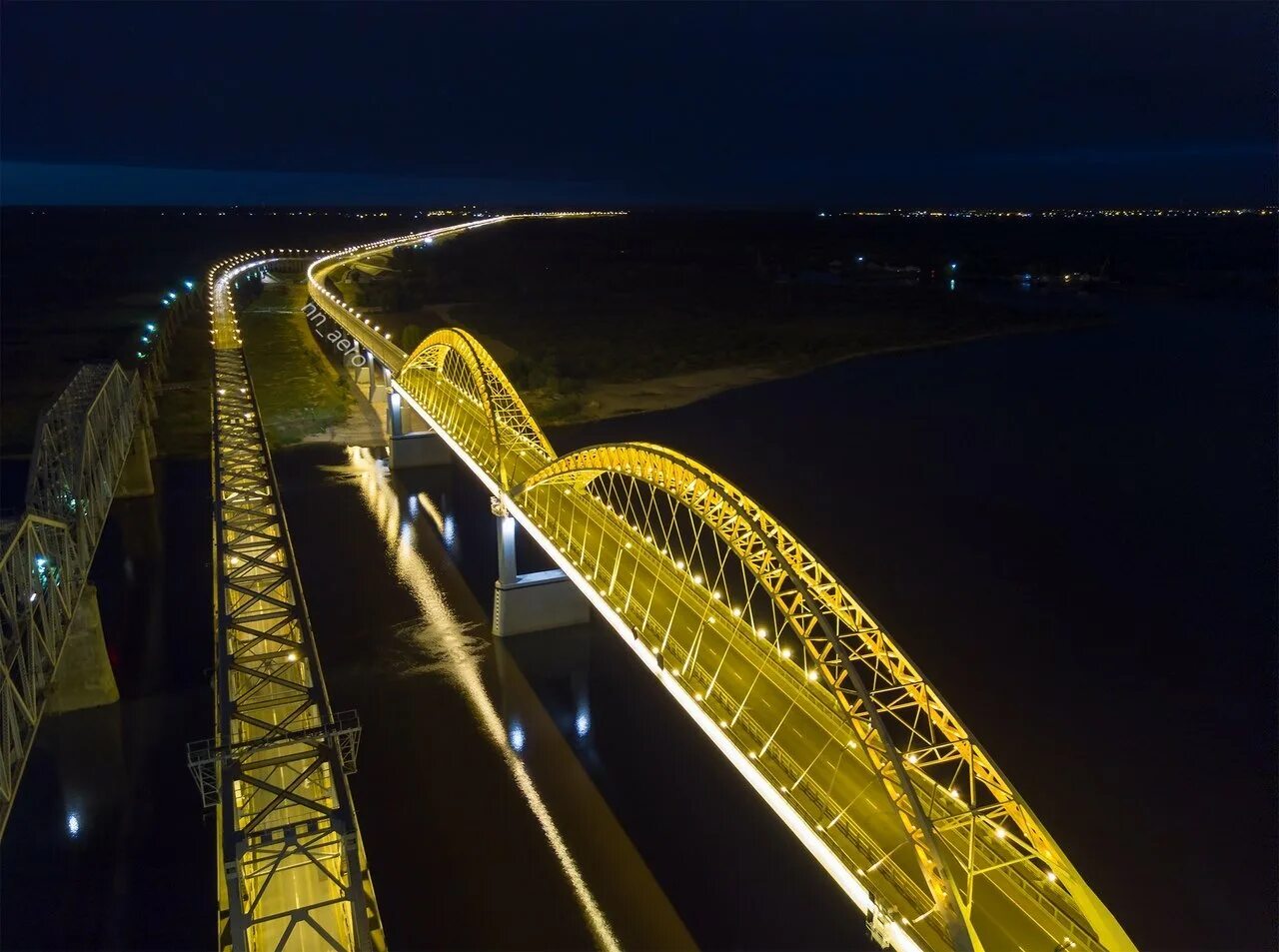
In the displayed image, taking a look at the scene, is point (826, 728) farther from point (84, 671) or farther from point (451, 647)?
point (84, 671)

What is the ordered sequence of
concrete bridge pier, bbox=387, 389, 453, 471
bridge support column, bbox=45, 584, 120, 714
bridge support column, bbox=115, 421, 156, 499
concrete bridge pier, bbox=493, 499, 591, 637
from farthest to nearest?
concrete bridge pier, bbox=387, 389, 453, 471, bridge support column, bbox=115, 421, 156, 499, concrete bridge pier, bbox=493, 499, 591, 637, bridge support column, bbox=45, 584, 120, 714

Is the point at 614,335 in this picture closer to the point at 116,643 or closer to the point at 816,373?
the point at 816,373

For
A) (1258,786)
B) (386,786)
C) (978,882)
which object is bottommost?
(1258,786)

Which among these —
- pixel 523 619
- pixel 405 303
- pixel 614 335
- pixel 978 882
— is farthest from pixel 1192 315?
pixel 978 882

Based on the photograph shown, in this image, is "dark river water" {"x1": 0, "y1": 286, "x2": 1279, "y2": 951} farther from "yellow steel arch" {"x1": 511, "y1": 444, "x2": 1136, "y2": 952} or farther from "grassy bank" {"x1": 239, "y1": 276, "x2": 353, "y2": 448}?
"yellow steel arch" {"x1": 511, "y1": 444, "x2": 1136, "y2": 952}

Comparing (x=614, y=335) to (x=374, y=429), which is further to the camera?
(x=614, y=335)

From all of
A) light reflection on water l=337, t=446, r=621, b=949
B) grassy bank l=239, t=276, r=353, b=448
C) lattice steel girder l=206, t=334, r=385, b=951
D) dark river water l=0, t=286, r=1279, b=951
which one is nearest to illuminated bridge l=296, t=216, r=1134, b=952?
A: light reflection on water l=337, t=446, r=621, b=949

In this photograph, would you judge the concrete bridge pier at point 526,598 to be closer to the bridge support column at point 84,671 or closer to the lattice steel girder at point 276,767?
the lattice steel girder at point 276,767
